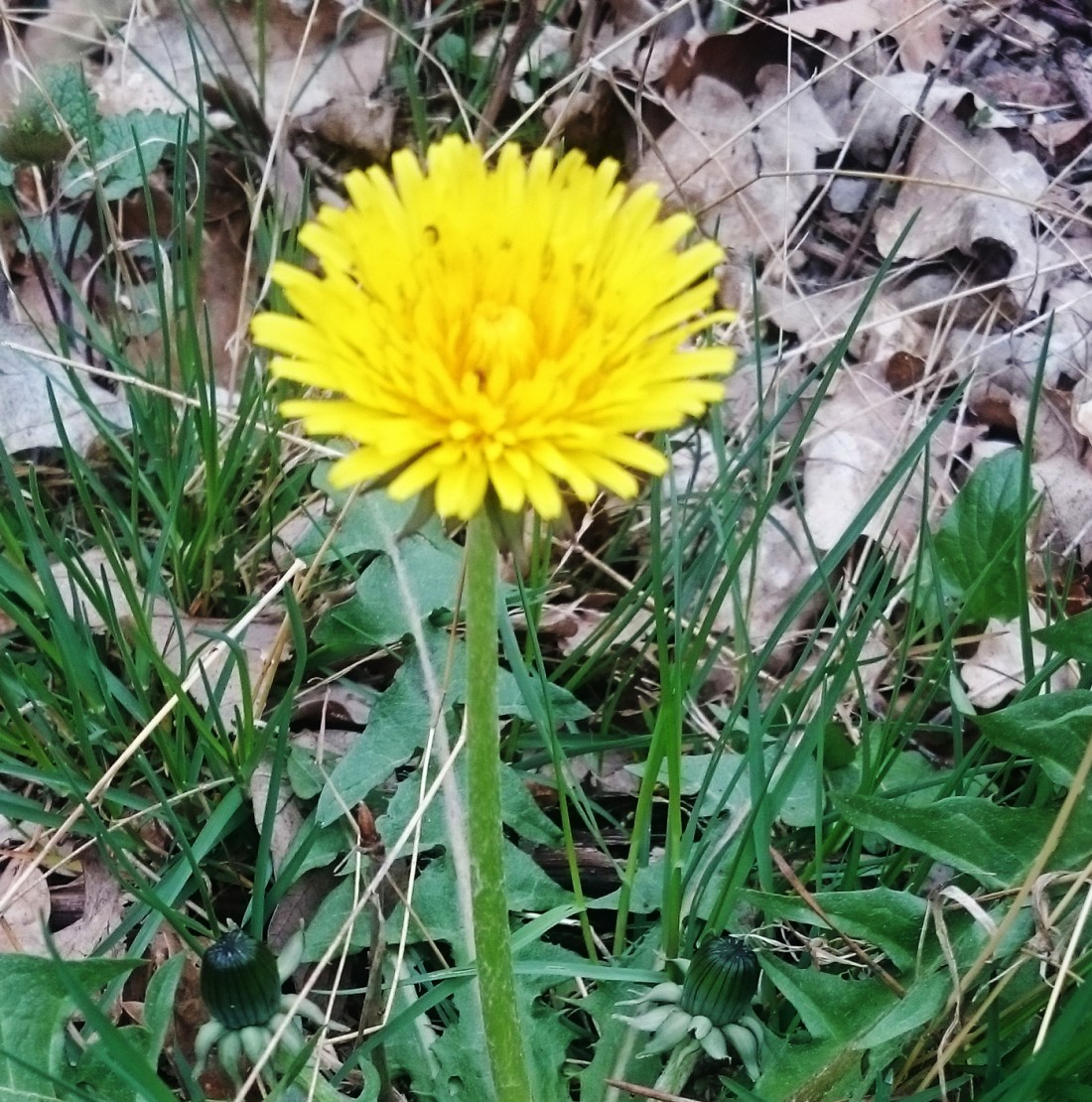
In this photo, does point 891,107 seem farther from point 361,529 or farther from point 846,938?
point 846,938

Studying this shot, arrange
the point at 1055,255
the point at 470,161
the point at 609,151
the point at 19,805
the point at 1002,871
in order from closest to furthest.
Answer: the point at 470,161, the point at 1002,871, the point at 19,805, the point at 1055,255, the point at 609,151

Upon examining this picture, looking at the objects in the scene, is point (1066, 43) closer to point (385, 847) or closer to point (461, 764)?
point (461, 764)

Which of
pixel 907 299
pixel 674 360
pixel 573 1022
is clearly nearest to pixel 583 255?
pixel 674 360

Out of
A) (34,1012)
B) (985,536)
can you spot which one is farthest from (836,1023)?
(34,1012)

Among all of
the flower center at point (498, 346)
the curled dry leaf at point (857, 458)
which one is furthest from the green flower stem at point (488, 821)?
the curled dry leaf at point (857, 458)

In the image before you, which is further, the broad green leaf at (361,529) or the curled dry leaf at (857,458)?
the curled dry leaf at (857,458)

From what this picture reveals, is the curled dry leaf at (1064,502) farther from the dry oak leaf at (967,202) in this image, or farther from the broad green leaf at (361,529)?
the broad green leaf at (361,529)
